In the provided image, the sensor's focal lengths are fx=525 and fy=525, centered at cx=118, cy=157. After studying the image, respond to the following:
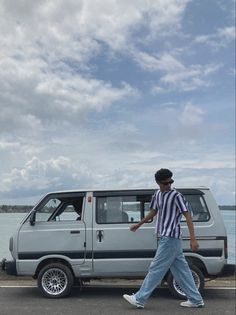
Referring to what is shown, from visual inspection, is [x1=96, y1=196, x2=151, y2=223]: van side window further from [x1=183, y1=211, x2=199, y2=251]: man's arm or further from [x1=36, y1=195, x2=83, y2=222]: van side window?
[x1=183, y1=211, x2=199, y2=251]: man's arm

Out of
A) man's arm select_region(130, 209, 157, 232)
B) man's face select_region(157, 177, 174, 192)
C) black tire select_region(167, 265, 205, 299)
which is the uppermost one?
man's face select_region(157, 177, 174, 192)

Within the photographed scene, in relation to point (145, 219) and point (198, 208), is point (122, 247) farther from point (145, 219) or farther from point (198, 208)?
point (198, 208)

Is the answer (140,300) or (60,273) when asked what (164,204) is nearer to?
(140,300)

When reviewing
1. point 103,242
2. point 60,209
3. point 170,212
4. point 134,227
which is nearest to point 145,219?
point 134,227

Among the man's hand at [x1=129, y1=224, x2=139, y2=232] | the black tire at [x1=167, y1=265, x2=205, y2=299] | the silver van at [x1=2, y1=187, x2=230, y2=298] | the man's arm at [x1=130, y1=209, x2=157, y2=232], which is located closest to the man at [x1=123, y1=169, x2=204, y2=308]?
the man's arm at [x1=130, y1=209, x2=157, y2=232]

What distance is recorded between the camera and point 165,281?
8.84 metres

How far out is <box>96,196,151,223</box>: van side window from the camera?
8875 mm

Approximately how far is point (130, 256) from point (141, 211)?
0.78m

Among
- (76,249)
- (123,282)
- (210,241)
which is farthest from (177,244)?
(123,282)

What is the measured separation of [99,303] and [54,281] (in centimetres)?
92

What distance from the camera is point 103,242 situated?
8734 millimetres

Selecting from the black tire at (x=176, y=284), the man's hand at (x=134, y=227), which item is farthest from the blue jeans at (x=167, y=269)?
the black tire at (x=176, y=284)

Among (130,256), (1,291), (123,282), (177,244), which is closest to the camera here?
(177,244)

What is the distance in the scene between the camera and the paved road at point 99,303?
302 inches
